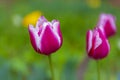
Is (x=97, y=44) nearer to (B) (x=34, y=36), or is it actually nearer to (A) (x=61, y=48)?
(B) (x=34, y=36)

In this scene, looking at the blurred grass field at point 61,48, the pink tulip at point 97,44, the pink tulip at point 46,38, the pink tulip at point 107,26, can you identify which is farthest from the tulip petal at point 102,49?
the blurred grass field at point 61,48

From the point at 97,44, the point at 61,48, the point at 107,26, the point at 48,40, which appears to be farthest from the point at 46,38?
the point at 61,48

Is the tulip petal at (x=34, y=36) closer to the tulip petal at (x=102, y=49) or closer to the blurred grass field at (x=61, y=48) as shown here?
the tulip petal at (x=102, y=49)

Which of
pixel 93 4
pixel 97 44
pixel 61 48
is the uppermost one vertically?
pixel 93 4

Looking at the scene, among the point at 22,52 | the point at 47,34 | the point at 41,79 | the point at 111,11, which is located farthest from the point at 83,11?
the point at 47,34

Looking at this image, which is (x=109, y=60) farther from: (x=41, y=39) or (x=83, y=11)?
(x=83, y=11)

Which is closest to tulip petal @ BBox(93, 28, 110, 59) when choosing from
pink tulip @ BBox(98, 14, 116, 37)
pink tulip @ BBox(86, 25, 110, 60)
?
pink tulip @ BBox(86, 25, 110, 60)

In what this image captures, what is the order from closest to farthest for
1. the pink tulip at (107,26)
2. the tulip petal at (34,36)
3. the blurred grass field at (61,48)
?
the tulip petal at (34,36) → the pink tulip at (107,26) → the blurred grass field at (61,48)
